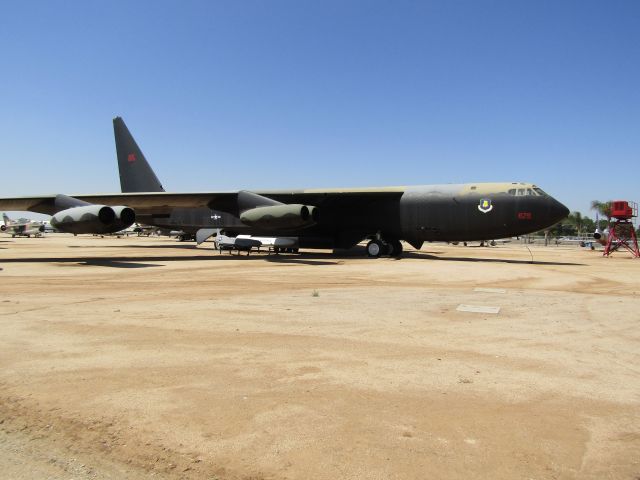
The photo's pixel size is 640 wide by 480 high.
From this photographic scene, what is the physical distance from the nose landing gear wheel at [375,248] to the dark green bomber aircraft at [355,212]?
0.05 m

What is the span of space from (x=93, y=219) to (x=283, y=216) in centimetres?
777

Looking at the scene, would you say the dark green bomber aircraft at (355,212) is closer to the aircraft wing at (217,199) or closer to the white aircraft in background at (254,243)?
the aircraft wing at (217,199)

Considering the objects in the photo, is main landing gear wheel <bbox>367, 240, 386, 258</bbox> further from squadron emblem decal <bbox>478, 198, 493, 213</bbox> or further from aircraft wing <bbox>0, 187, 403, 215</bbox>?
squadron emblem decal <bbox>478, 198, 493, 213</bbox>

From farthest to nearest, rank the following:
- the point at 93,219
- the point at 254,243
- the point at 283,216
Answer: the point at 254,243
the point at 283,216
the point at 93,219

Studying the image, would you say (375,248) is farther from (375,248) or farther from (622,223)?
(622,223)

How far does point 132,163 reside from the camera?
30078 millimetres

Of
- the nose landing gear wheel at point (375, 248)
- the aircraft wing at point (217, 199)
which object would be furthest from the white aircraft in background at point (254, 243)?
the nose landing gear wheel at point (375, 248)

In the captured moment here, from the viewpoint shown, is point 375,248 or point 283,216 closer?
point 283,216

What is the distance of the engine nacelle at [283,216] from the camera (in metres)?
20.5

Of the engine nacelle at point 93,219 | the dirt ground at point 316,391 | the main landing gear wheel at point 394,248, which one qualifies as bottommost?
the dirt ground at point 316,391

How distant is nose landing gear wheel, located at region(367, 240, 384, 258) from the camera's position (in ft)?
78.2

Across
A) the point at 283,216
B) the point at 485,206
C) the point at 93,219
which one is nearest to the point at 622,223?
the point at 485,206

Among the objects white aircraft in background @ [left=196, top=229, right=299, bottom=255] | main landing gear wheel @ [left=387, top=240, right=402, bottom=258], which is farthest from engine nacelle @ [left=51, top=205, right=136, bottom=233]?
main landing gear wheel @ [left=387, top=240, right=402, bottom=258]

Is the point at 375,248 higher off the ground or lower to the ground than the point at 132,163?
lower
